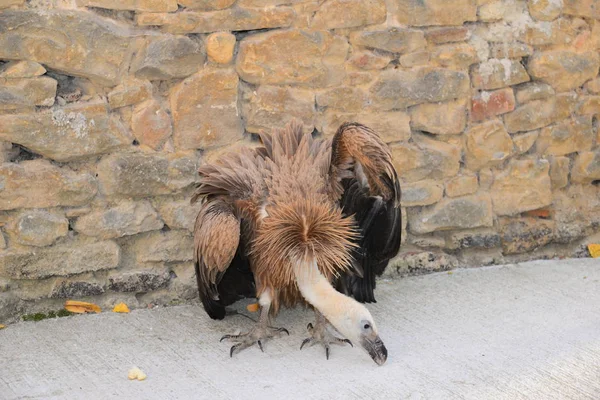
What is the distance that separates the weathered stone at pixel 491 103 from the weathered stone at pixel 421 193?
43 centimetres

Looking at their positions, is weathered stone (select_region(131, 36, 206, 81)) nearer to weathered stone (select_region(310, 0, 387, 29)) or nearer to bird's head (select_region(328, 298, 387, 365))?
weathered stone (select_region(310, 0, 387, 29))

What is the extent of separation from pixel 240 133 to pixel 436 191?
3.76ft

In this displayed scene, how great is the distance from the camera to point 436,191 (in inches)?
186

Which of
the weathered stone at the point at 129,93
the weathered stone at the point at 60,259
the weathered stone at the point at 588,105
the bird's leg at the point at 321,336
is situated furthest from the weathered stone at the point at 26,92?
the weathered stone at the point at 588,105

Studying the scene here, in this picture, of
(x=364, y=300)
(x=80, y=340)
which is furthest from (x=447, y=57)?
(x=80, y=340)

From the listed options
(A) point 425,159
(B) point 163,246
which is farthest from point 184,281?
(A) point 425,159

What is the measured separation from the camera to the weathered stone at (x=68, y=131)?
3.95 m

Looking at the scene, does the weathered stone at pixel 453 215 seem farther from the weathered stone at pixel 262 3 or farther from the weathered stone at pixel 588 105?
the weathered stone at pixel 262 3

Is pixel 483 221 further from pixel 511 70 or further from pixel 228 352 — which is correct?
pixel 228 352

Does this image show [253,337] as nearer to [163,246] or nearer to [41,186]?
[163,246]

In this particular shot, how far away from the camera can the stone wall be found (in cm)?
402

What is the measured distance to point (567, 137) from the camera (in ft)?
16.1

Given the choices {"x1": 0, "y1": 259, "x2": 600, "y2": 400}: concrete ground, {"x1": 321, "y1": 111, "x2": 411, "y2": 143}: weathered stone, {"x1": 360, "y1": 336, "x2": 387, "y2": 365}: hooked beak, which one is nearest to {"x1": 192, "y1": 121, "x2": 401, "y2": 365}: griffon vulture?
{"x1": 360, "y1": 336, "x2": 387, "y2": 365}: hooked beak

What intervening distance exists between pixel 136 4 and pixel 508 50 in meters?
2.03
